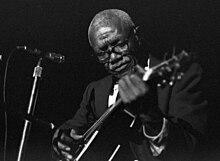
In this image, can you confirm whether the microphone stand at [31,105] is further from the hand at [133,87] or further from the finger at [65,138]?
the hand at [133,87]

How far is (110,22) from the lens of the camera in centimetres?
139

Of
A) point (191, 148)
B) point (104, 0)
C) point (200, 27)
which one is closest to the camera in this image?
point (191, 148)

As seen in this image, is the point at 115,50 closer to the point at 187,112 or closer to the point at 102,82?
the point at 102,82

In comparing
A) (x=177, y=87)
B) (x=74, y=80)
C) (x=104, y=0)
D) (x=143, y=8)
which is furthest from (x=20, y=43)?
(x=177, y=87)

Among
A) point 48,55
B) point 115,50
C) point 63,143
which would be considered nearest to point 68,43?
point 48,55

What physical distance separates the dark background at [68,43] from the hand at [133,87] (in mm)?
298

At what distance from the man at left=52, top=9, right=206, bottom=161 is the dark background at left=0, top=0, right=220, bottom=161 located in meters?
0.05

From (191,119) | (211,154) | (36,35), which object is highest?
(36,35)

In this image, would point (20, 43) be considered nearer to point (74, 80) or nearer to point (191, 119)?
point (74, 80)

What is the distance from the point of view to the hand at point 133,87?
3.40 feet

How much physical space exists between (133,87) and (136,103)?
4cm

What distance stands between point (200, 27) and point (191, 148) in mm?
386

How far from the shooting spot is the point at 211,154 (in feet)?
4.22

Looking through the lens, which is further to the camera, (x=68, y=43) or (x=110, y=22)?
(x=68, y=43)
